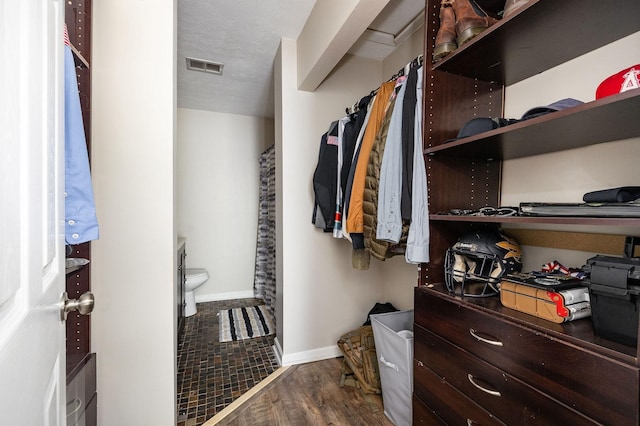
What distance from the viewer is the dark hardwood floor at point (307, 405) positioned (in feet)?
5.30

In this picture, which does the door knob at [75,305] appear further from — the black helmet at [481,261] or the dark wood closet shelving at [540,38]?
the dark wood closet shelving at [540,38]

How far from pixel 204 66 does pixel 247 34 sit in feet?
2.18

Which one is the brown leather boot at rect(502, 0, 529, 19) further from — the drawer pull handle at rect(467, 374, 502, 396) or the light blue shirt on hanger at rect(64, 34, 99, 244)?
the light blue shirt on hanger at rect(64, 34, 99, 244)

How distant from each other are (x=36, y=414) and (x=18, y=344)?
0.49ft

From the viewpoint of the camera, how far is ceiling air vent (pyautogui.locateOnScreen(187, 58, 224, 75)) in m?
2.40

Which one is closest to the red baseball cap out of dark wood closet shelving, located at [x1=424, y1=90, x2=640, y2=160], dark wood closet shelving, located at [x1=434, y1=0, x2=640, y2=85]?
dark wood closet shelving, located at [x1=424, y1=90, x2=640, y2=160]

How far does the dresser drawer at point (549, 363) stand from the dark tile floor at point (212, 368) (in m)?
1.47

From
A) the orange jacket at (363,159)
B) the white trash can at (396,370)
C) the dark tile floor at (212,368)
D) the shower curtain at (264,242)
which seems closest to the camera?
the white trash can at (396,370)

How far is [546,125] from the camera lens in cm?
86

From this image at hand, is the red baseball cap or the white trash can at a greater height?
the red baseball cap

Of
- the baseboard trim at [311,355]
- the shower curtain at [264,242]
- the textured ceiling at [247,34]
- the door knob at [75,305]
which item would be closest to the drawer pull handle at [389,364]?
the baseboard trim at [311,355]

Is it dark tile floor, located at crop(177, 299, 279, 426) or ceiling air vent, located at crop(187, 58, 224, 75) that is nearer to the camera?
dark tile floor, located at crop(177, 299, 279, 426)

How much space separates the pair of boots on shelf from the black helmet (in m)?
0.75

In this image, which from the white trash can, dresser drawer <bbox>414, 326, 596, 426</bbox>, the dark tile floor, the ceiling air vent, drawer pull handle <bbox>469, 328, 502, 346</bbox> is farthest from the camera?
the ceiling air vent
